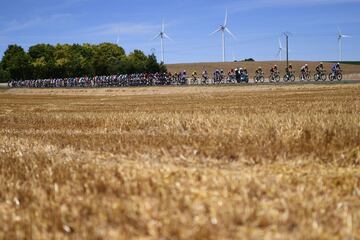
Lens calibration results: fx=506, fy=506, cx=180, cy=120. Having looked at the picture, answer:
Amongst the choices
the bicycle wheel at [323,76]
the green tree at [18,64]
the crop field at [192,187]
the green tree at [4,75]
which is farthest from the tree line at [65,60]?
the crop field at [192,187]

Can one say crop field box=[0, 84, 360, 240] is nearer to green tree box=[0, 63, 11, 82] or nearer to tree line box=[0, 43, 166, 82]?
tree line box=[0, 43, 166, 82]

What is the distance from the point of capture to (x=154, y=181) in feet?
17.7

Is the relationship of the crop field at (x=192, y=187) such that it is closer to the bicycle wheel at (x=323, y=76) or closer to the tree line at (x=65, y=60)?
the bicycle wheel at (x=323, y=76)

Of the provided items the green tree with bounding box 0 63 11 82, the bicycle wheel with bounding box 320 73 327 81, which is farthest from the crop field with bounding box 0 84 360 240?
the green tree with bounding box 0 63 11 82

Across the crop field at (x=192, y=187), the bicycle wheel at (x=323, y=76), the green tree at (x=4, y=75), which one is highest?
the green tree at (x=4, y=75)

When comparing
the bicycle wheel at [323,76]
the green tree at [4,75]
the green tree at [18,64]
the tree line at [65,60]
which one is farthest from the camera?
the green tree at [4,75]

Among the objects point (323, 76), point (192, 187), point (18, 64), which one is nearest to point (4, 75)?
point (18, 64)

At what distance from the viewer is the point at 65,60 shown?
16650cm

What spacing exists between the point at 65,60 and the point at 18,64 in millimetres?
16833

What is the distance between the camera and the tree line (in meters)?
165

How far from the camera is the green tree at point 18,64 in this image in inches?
6683

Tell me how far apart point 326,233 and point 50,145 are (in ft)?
23.0

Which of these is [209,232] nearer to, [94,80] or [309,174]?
[309,174]

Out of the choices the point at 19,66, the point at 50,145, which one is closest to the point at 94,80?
the point at 19,66
